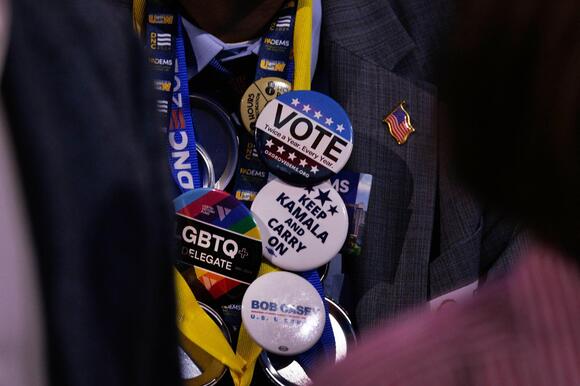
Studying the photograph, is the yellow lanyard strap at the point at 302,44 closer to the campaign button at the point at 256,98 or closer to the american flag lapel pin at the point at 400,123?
the campaign button at the point at 256,98

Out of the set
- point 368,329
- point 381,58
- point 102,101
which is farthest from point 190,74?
point 102,101

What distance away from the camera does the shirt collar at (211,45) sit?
1.48 metres

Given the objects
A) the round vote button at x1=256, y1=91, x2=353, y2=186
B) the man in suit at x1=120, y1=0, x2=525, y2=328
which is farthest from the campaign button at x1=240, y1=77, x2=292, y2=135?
the man in suit at x1=120, y1=0, x2=525, y2=328

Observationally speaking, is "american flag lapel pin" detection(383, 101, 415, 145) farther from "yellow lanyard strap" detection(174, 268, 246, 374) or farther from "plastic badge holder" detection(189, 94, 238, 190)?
"yellow lanyard strap" detection(174, 268, 246, 374)

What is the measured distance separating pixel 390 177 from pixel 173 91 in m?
0.43

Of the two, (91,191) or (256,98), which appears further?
(256,98)

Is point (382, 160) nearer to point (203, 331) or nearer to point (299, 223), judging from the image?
point (299, 223)

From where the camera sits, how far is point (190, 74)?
1.49 meters

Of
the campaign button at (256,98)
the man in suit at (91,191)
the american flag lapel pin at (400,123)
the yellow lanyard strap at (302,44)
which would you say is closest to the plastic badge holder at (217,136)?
the campaign button at (256,98)

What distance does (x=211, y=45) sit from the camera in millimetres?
1479

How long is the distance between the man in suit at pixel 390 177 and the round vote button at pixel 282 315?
154 mm

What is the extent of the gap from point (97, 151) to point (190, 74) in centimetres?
104

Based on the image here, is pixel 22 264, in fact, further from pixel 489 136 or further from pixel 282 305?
pixel 282 305

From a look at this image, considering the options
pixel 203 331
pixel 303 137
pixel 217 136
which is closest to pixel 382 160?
pixel 303 137
